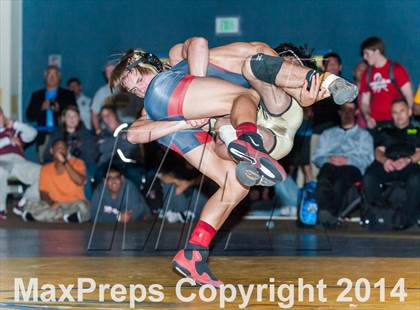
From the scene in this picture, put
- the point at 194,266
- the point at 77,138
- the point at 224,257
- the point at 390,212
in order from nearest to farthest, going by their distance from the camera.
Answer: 1. the point at 194,266
2. the point at 224,257
3. the point at 390,212
4. the point at 77,138

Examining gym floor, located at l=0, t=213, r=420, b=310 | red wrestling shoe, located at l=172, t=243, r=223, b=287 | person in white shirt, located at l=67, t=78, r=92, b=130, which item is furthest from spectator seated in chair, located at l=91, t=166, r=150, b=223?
red wrestling shoe, located at l=172, t=243, r=223, b=287

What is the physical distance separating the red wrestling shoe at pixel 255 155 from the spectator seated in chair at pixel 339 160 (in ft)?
15.2

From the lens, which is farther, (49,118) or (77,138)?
(49,118)

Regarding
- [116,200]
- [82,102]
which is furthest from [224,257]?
[82,102]

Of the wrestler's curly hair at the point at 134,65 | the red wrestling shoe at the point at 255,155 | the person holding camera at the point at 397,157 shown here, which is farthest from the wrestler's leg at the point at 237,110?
the person holding camera at the point at 397,157

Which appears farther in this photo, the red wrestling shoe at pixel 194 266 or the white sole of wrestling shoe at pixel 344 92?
the red wrestling shoe at pixel 194 266

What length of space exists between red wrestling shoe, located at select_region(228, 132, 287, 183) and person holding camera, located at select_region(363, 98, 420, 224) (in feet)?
15.2

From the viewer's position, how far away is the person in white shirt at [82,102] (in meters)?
12.8

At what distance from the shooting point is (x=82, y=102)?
1282cm

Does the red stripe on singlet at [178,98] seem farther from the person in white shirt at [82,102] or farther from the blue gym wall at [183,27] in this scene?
the person in white shirt at [82,102]

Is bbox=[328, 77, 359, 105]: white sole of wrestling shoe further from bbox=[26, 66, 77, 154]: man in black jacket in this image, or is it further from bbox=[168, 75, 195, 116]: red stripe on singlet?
bbox=[26, 66, 77, 154]: man in black jacket

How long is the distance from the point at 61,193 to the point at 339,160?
279 cm

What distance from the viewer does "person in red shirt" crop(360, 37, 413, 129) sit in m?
10.5

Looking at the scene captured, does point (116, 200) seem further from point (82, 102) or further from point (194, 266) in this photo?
point (194, 266)
